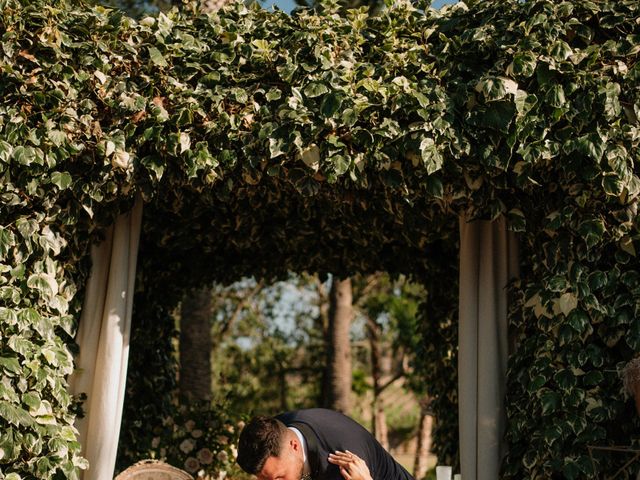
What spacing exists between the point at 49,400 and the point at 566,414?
224 cm

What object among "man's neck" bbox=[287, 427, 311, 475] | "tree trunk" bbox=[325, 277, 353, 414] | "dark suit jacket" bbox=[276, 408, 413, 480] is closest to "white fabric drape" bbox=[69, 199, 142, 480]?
"dark suit jacket" bbox=[276, 408, 413, 480]

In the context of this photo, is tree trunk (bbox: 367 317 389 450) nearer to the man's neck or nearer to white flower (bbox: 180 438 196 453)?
white flower (bbox: 180 438 196 453)

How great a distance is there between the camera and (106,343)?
12.2 ft

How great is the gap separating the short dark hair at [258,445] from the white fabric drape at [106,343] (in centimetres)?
124

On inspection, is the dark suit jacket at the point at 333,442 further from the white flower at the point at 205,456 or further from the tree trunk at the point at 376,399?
the tree trunk at the point at 376,399

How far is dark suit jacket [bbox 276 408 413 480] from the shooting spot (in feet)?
9.27

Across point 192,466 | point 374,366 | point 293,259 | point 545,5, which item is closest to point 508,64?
point 545,5

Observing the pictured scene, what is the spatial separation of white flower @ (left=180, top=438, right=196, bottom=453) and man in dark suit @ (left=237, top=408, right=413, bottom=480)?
100 inches

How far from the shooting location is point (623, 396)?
10.5 feet

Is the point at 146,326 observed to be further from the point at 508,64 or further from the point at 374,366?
the point at 374,366

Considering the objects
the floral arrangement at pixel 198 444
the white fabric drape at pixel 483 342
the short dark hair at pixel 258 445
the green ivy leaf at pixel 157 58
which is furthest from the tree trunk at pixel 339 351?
the short dark hair at pixel 258 445

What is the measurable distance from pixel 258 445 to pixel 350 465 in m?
0.34

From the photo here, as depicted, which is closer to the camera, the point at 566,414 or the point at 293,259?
the point at 566,414

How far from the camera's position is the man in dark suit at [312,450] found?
264 cm
